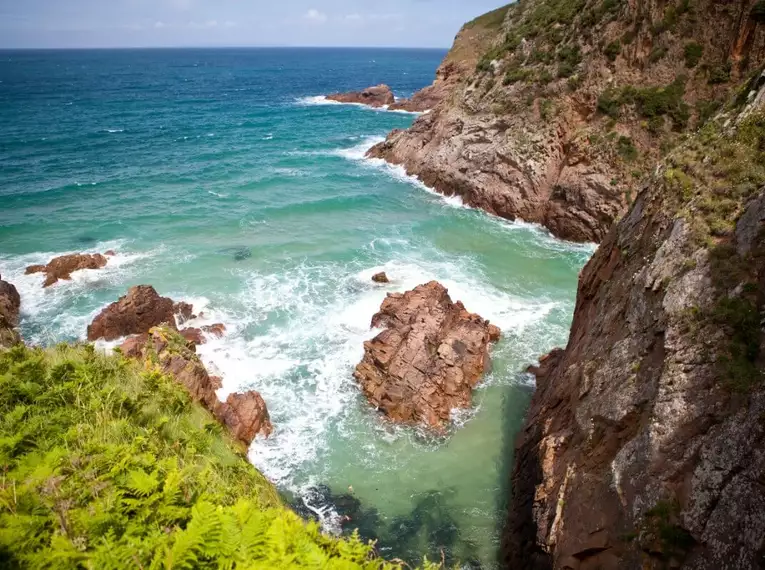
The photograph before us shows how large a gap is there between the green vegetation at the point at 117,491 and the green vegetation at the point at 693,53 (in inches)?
1423

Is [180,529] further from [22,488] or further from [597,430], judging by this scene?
[597,430]

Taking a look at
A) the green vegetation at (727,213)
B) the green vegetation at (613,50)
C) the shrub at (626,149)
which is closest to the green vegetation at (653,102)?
the shrub at (626,149)

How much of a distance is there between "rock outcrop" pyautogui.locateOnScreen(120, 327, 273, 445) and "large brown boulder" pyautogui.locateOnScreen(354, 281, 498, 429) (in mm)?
4406

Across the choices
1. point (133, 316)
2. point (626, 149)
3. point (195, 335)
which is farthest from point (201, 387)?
point (626, 149)

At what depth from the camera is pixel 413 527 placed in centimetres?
1319

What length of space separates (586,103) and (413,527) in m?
32.3

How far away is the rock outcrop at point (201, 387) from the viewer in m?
14.6

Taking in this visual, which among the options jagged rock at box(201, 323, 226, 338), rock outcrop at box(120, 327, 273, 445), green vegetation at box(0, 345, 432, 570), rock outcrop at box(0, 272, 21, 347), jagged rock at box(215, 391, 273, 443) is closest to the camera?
green vegetation at box(0, 345, 432, 570)

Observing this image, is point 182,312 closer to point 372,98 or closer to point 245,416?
point 245,416

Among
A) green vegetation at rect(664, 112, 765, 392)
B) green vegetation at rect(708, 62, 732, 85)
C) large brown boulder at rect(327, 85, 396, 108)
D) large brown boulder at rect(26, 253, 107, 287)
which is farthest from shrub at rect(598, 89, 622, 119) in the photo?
large brown boulder at rect(327, 85, 396, 108)

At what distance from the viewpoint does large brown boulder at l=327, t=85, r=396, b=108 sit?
89125 millimetres

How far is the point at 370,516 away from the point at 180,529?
898 cm

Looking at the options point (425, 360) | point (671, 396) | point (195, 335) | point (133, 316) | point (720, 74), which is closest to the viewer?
point (671, 396)

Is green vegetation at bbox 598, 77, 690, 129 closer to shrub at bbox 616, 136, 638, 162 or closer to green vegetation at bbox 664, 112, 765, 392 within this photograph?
shrub at bbox 616, 136, 638, 162
